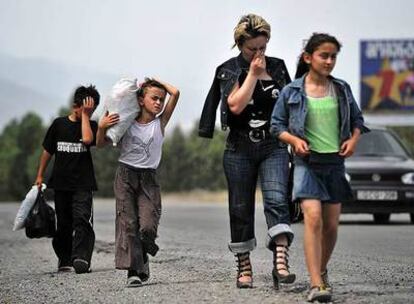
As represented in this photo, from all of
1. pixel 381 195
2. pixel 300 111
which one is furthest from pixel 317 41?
pixel 381 195

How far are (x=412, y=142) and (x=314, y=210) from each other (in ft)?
207

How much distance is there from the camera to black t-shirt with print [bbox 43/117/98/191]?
33.0 ft

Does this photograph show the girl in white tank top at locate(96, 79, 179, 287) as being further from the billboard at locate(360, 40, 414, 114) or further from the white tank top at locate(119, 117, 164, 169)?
the billboard at locate(360, 40, 414, 114)

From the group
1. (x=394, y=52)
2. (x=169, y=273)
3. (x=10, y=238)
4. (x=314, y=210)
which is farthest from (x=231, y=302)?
(x=394, y=52)

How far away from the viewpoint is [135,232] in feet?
27.6

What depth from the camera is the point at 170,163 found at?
80.6m

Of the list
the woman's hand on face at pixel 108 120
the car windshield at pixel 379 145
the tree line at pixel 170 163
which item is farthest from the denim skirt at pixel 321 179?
the tree line at pixel 170 163

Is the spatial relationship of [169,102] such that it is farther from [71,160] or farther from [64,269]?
[64,269]

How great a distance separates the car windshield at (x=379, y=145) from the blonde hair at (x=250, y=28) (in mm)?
11255

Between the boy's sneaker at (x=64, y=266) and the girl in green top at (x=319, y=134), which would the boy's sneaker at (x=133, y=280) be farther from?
the boy's sneaker at (x=64, y=266)

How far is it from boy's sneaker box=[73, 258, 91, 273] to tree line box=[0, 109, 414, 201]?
184ft

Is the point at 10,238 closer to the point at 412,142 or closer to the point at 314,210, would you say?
the point at 314,210

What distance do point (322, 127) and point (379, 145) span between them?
12.2 m

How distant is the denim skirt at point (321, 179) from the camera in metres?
6.94
